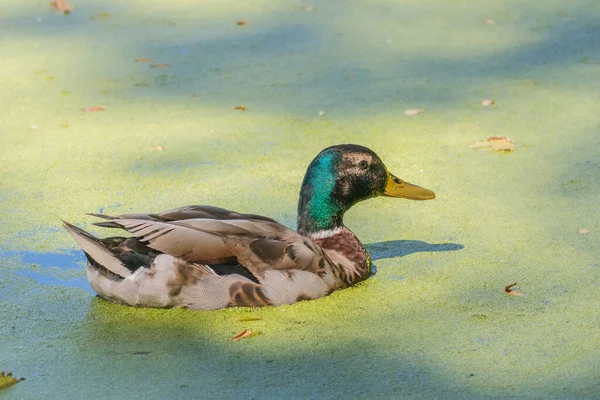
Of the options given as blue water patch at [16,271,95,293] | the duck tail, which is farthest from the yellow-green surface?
the duck tail

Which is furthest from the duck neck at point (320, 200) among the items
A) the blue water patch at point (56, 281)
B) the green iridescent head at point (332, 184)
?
the blue water patch at point (56, 281)

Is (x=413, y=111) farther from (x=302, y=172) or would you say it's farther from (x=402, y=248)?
(x=402, y=248)

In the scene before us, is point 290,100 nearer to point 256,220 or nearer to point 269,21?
point 269,21

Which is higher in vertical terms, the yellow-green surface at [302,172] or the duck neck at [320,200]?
the duck neck at [320,200]

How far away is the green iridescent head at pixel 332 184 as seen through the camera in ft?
11.0

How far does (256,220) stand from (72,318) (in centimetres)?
65

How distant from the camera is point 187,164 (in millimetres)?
4441

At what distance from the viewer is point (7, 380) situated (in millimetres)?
2684

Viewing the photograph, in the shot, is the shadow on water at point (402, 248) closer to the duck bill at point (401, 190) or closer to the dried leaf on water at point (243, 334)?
the duck bill at point (401, 190)

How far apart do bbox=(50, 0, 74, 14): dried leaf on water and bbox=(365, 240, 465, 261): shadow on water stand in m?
3.83

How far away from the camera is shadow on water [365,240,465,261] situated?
3.59 meters

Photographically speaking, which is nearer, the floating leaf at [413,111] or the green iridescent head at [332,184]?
the green iridescent head at [332,184]

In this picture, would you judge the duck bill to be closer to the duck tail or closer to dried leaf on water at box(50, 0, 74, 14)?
the duck tail

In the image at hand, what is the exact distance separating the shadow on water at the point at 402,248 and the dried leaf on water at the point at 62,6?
3834 mm
